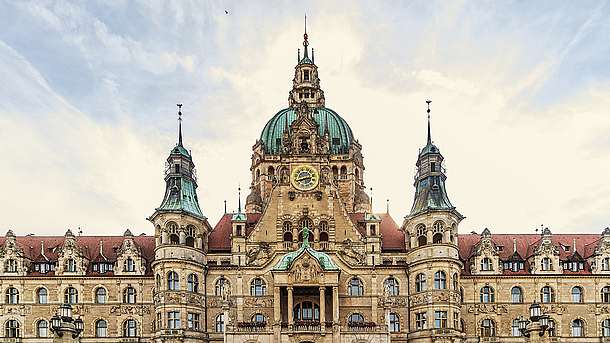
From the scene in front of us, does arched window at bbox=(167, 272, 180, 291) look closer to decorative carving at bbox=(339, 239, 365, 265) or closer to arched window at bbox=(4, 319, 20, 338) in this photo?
decorative carving at bbox=(339, 239, 365, 265)

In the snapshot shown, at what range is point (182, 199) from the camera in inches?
2451

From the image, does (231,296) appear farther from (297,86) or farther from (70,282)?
(297,86)

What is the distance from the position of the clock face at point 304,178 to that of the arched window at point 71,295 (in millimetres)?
26104

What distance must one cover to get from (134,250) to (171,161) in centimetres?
1054

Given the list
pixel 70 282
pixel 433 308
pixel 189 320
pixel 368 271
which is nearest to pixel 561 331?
pixel 433 308

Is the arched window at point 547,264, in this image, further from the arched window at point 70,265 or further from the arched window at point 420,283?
the arched window at point 70,265

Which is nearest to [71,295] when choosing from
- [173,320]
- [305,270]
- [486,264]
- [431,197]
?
[173,320]

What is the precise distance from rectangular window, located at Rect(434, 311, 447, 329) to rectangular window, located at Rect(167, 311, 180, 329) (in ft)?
84.4

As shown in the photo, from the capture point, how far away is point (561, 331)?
60.5 metres

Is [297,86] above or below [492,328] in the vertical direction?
above

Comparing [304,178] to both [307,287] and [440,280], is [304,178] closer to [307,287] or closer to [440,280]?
[307,287]

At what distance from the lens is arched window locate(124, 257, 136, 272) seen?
62.2 m

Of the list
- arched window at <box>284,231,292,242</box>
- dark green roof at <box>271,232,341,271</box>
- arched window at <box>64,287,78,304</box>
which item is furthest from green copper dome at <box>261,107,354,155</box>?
arched window at <box>64,287,78,304</box>

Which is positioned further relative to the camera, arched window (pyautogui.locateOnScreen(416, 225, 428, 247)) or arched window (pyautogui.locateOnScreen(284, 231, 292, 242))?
arched window (pyautogui.locateOnScreen(284, 231, 292, 242))
